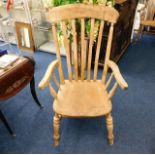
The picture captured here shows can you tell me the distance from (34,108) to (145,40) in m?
2.54

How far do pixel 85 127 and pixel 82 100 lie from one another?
43cm

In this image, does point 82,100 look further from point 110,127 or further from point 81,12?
point 81,12

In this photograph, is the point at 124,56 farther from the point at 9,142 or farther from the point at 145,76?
the point at 9,142

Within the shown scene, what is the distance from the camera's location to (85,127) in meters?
1.60

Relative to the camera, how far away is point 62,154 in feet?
4.53

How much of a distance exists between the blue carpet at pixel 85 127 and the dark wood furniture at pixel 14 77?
0.54ft

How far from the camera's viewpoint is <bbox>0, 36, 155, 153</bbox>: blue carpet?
56.1 inches

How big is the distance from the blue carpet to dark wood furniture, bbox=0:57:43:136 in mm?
164

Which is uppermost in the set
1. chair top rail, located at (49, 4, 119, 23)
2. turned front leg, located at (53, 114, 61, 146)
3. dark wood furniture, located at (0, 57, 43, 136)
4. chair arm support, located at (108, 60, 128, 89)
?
chair top rail, located at (49, 4, 119, 23)

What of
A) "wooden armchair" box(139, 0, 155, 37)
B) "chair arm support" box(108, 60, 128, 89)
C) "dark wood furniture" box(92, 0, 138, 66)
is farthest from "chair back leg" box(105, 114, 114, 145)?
"wooden armchair" box(139, 0, 155, 37)

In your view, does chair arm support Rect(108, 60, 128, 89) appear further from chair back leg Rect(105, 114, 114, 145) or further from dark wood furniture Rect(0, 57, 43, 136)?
dark wood furniture Rect(0, 57, 43, 136)

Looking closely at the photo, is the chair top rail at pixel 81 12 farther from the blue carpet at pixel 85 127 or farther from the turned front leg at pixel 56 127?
the blue carpet at pixel 85 127

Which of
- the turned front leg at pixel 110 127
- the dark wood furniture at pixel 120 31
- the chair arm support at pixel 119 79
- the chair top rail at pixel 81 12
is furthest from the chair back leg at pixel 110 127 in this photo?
the dark wood furniture at pixel 120 31

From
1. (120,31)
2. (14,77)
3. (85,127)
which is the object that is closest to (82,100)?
(85,127)
